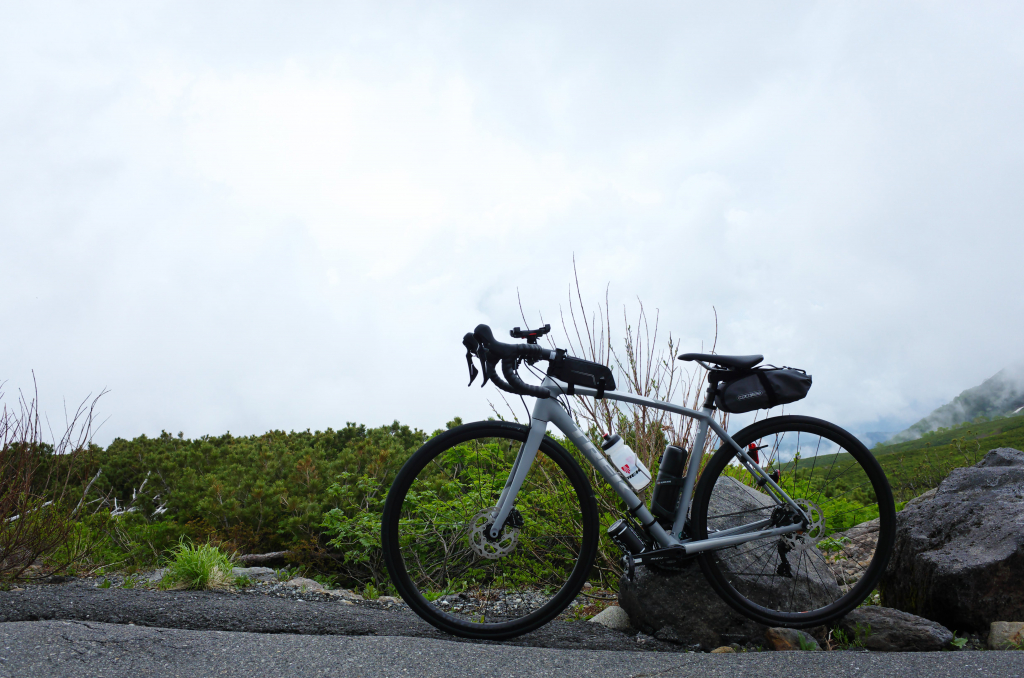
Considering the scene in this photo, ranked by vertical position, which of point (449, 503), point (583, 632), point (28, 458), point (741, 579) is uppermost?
point (28, 458)

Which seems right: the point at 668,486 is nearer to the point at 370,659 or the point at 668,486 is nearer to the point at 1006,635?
the point at 370,659

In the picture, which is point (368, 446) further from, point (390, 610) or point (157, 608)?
point (157, 608)

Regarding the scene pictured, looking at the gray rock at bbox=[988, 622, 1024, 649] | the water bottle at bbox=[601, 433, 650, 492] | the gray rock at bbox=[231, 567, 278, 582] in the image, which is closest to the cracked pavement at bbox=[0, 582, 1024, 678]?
the gray rock at bbox=[988, 622, 1024, 649]

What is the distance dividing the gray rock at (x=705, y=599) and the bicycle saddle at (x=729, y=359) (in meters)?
0.85

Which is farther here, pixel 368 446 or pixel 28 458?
pixel 368 446

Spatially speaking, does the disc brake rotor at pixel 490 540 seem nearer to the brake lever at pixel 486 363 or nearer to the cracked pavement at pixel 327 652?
the cracked pavement at pixel 327 652

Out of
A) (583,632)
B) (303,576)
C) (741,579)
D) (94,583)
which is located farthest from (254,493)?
(741,579)

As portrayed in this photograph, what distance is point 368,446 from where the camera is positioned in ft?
26.8

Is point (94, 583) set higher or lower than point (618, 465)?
lower

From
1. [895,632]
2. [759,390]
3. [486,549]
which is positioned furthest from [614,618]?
[759,390]

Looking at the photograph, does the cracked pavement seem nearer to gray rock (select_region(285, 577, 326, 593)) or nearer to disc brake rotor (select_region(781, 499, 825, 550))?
disc brake rotor (select_region(781, 499, 825, 550))

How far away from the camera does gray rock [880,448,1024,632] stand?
4.12 meters

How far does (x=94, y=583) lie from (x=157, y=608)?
218cm

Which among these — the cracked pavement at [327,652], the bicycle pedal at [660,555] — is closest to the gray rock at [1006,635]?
the cracked pavement at [327,652]
